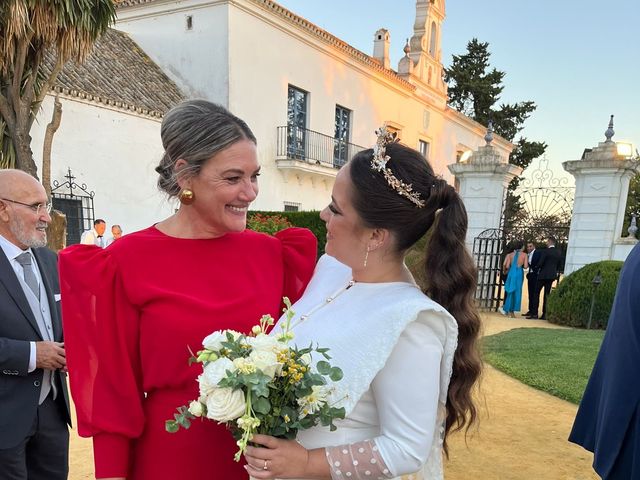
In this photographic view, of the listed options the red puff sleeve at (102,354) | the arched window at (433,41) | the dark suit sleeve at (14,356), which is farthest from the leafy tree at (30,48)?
the arched window at (433,41)

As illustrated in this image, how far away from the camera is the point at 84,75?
1151 cm

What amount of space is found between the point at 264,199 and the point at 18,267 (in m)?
13.5

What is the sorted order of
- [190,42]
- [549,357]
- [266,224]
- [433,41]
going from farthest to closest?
[433,41] → [190,42] → [266,224] → [549,357]

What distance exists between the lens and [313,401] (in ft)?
3.76

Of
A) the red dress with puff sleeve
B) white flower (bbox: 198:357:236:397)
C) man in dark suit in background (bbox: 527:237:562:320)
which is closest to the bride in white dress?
white flower (bbox: 198:357:236:397)

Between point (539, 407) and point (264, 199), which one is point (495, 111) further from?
point (539, 407)

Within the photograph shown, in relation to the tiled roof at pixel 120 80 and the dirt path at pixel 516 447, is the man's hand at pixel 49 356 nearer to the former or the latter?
the dirt path at pixel 516 447

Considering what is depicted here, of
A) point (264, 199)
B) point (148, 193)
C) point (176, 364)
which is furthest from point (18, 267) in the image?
point (264, 199)

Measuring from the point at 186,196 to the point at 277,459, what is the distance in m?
0.93

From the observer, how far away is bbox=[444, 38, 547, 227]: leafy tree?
125ft

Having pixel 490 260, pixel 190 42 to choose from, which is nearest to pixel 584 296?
pixel 490 260

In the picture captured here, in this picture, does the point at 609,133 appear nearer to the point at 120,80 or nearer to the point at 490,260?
the point at 490,260

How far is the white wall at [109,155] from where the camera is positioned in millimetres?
10273

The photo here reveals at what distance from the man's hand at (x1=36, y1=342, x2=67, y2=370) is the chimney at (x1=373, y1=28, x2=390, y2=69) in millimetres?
21094
